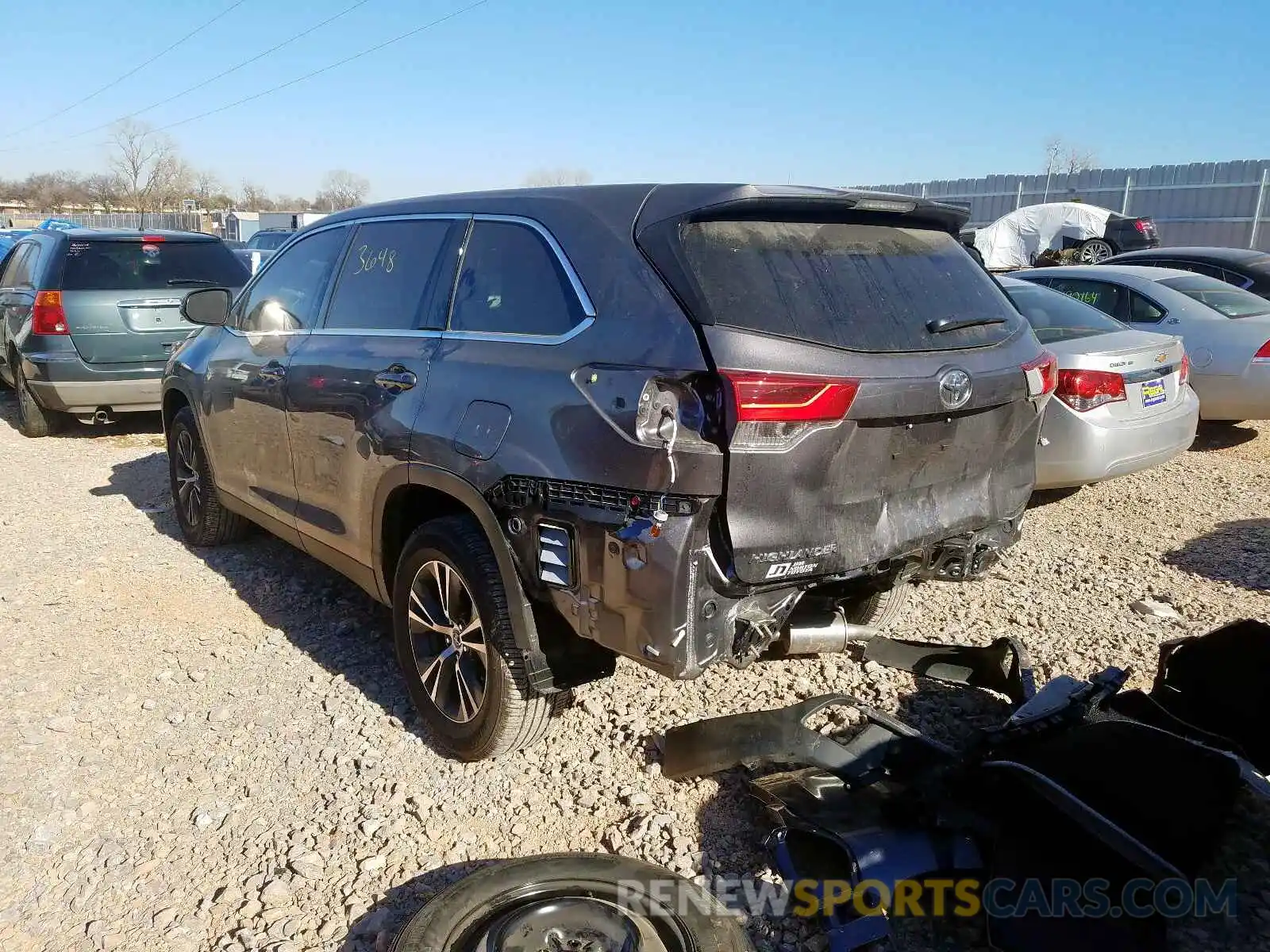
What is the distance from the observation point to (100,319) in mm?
8055

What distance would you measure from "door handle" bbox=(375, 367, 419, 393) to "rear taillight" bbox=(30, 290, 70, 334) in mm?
5938

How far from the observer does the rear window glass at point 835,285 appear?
265 centimetres

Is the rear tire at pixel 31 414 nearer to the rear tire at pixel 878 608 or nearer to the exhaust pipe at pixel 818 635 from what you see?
the rear tire at pixel 878 608

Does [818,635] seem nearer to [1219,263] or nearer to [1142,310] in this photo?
[1142,310]

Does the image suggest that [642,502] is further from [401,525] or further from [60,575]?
[60,575]

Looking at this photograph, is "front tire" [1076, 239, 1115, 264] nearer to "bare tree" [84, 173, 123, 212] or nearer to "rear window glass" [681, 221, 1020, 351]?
"rear window glass" [681, 221, 1020, 351]

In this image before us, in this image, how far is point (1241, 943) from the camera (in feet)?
8.13

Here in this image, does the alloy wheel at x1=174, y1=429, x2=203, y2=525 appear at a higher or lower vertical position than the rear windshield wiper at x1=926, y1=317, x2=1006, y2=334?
lower

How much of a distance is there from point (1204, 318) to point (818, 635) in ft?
20.1

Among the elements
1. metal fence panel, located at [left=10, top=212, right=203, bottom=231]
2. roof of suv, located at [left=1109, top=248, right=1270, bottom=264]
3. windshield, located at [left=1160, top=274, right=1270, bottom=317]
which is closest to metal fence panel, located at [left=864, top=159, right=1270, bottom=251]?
roof of suv, located at [left=1109, top=248, right=1270, bottom=264]

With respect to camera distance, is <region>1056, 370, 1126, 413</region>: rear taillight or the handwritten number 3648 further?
<region>1056, 370, 1126, 413</region>: rear taillight

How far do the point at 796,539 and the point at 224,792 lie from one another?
2.08 meters

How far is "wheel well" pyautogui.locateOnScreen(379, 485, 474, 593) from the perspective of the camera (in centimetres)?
342

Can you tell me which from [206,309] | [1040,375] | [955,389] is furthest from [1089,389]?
[206,309]
